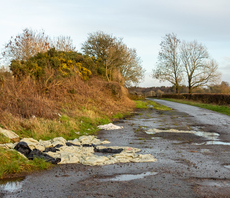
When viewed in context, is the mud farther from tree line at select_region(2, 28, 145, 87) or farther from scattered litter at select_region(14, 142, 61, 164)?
tree line at select_region(2, 28, 145, 87)

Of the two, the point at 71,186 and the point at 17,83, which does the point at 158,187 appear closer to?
the point at 71,186

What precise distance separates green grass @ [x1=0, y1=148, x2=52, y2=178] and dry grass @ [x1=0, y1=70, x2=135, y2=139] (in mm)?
3261

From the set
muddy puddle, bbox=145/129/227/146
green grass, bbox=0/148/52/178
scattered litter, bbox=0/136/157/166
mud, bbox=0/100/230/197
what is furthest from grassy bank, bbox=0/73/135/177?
muddy puddle, bbox=145/129/227/146

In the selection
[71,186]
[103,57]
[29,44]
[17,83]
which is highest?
[29,44]

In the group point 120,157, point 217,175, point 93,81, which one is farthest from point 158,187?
point 93,81

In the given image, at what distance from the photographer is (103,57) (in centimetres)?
3653

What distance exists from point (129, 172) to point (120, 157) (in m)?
1.29

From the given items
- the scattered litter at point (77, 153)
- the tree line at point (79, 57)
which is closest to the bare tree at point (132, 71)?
the tree line at point (79, 57)

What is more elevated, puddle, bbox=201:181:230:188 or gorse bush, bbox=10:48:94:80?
gorse bush, bbox=10:48:94:80

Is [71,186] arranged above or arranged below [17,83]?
below

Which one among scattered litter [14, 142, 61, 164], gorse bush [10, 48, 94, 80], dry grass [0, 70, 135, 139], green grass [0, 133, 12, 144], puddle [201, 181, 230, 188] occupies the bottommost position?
puddle [201, 181, 230, 188]

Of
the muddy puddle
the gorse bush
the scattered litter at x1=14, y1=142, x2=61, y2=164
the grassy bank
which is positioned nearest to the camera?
the grassy bank

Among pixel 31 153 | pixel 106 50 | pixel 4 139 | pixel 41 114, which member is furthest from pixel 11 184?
pixel 106 50

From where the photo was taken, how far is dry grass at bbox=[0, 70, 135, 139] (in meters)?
10.9
